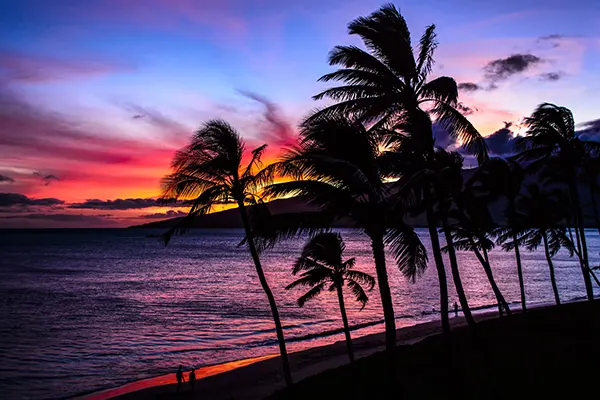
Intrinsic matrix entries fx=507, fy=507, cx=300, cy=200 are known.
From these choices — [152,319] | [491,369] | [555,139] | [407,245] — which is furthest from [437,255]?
[152,319]

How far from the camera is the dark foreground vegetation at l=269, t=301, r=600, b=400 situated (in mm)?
11023

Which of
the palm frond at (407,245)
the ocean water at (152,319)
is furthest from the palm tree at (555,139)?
the ocean water at (152,319)

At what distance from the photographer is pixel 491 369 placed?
12.6 metres

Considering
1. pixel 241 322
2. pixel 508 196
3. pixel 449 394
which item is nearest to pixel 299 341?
pixel 241 322

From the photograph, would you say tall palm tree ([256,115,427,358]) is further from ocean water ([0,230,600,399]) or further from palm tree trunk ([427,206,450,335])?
ocean water ([0,230,600,399])

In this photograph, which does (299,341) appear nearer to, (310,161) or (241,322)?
(241,322)

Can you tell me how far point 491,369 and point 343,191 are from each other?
18.9 feet

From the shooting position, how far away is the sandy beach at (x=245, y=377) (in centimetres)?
2116

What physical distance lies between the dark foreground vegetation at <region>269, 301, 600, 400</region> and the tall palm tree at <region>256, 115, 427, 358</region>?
1432mm

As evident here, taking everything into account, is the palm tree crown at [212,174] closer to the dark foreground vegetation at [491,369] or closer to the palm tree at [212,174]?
the palm tree at [212,174]

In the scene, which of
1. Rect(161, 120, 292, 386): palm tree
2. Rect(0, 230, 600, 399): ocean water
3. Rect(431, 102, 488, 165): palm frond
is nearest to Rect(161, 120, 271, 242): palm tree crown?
Rect(161, 120, 292, 386): palm tree

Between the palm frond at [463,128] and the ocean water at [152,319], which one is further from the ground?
the palm frond at [463,128]

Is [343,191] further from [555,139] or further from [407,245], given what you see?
[555,139]

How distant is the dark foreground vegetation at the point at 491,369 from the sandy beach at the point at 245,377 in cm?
741
